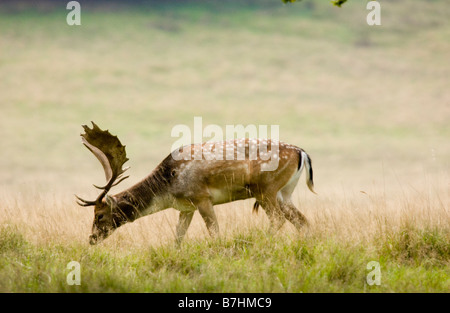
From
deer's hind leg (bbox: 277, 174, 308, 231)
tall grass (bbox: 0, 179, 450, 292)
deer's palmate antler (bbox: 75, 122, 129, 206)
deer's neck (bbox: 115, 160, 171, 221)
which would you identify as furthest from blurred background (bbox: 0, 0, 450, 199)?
tall grass (bbox: 0, 179, 450, 292)

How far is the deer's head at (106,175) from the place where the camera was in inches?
327

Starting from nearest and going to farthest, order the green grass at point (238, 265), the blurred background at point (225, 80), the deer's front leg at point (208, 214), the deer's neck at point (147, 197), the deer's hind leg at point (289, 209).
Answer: the green grass at point (238, 265) → the deer's front leg at point (208, 214) → the deer's hind leg at point (289, 209) → the deer's neck at point (147, 197) → the blurred background at point (225, 80)

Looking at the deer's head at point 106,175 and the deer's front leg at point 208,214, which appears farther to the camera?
the deer's head at point 106,175

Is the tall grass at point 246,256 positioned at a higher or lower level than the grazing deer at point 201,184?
lower

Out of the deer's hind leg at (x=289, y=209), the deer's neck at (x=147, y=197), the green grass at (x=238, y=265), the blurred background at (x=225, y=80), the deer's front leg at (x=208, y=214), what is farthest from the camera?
the blurred background at (x=225, y=80)

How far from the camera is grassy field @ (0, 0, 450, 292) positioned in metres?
6.52

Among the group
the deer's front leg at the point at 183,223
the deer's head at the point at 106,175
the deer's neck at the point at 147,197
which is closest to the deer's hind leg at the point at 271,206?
the deer's front leg at the point at 183,223

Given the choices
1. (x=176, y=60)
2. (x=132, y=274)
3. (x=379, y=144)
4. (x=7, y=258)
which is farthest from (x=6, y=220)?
(x=176, y=60)

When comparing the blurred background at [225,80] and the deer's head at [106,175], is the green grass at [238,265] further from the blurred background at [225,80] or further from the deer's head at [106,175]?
Answer: the blurred background at [225,80]

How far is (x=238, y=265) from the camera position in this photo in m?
6.55

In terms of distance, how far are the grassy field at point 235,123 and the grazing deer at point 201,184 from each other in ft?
0.81
